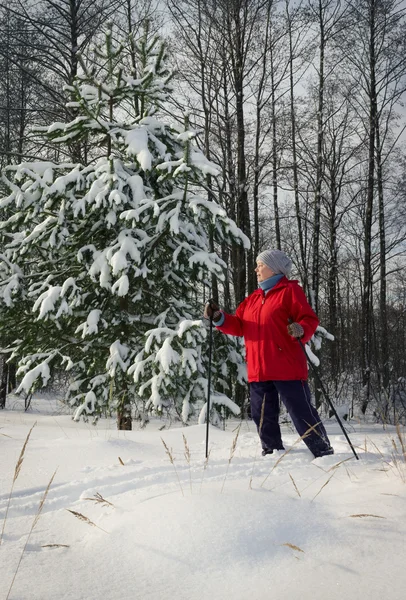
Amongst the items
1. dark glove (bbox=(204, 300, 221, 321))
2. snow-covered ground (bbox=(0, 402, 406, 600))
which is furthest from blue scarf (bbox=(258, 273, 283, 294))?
snow-covered ground (bbox=(0, 402, 406, 600))

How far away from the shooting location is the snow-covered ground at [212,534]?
1.65 m

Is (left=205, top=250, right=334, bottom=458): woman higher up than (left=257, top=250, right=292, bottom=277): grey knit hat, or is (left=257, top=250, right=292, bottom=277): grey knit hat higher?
(left=257, top=250, right=292, bottom=277): grey knit hat

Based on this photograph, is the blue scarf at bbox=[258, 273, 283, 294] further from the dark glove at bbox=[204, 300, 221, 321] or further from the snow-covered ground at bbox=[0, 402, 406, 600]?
the snow-covered ground at bbox=[0, 402, 406, 600]

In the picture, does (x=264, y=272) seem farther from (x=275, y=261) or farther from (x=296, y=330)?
(x=296, y=330)

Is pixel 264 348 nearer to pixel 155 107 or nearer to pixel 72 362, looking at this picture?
pixel 72 362

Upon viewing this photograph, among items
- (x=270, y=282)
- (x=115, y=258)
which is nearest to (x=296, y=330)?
(x=270, y=282)

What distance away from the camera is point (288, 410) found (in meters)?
3.64

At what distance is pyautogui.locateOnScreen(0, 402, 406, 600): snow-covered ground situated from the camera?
1.65 metres

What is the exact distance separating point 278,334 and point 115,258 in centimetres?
247

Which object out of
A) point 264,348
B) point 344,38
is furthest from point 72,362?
point 344,38

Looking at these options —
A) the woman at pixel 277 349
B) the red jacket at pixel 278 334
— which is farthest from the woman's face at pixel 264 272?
the red jacket at pixel 278 334

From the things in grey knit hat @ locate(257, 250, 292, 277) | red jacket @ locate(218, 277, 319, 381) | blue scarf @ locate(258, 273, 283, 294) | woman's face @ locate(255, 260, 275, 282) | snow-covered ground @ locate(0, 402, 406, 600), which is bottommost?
snow-covered ground @ locate(0, 402, 406, 600)

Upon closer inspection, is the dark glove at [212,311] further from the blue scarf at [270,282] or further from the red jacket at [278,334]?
the blue scarf at [270,282]

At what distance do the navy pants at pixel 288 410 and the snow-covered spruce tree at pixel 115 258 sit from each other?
4.99 feet
